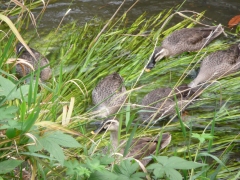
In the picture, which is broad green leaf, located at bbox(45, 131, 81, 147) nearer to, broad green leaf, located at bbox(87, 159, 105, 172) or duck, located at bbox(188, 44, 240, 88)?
broad green leaf, located at bbox(87, 159, 105, 172)

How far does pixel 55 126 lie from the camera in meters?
3.07

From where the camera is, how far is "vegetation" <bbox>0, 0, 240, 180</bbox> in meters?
3.11

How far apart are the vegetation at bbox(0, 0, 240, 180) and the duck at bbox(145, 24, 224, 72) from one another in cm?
11

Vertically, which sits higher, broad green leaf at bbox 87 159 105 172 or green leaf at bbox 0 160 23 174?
green leaf at bbox 0 160 23 174

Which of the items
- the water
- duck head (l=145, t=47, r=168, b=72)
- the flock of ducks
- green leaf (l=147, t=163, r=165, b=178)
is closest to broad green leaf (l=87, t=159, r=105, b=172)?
green leaf (l=147, t=163, r=165, b=178)

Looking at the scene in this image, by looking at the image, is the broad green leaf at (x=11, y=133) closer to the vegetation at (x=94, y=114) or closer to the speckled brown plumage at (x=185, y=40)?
the vegetation at (x=94, y=114)

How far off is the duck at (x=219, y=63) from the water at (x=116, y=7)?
3.41ft

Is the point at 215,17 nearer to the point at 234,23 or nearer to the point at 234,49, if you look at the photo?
the point at 234,23

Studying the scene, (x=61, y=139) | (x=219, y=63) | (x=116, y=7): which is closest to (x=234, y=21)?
(x=219, y=63)

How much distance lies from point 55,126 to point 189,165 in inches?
30.8

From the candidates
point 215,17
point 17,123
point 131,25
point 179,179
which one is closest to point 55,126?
point 17,123

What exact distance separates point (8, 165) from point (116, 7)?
5.25 m

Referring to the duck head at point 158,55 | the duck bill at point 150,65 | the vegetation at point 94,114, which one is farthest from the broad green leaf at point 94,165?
the duck head at point 158,55

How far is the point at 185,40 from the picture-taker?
6926mm
